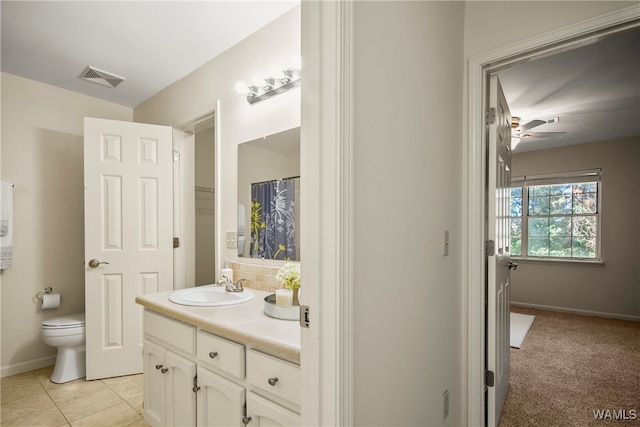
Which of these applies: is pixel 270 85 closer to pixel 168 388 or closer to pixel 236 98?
pixel 236 98

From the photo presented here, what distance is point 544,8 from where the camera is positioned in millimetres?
1412

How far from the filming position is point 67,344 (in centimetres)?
257

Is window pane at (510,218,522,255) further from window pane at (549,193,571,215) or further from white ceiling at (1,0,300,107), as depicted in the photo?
white ceiling at (1,0,300,107)

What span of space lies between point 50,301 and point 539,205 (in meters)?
6.21

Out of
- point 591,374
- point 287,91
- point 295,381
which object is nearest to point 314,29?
point 295,381

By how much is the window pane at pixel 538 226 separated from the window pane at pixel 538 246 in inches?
3.1

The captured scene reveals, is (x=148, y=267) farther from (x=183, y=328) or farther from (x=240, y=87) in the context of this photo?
(x=240, y=87)

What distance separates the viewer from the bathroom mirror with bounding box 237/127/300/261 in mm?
1964

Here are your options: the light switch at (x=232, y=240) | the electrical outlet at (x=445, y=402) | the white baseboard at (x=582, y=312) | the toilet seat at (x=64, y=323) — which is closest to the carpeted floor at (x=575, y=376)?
the white baseboard at (x=582, y=312)

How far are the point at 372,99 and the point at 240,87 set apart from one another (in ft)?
4.90

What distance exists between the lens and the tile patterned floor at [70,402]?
2.05 m

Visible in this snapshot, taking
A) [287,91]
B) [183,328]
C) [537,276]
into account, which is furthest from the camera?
[537,276]

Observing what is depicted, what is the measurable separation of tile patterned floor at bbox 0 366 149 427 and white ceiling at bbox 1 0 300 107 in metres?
2.48

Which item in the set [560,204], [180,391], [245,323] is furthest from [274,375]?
[560,204]
